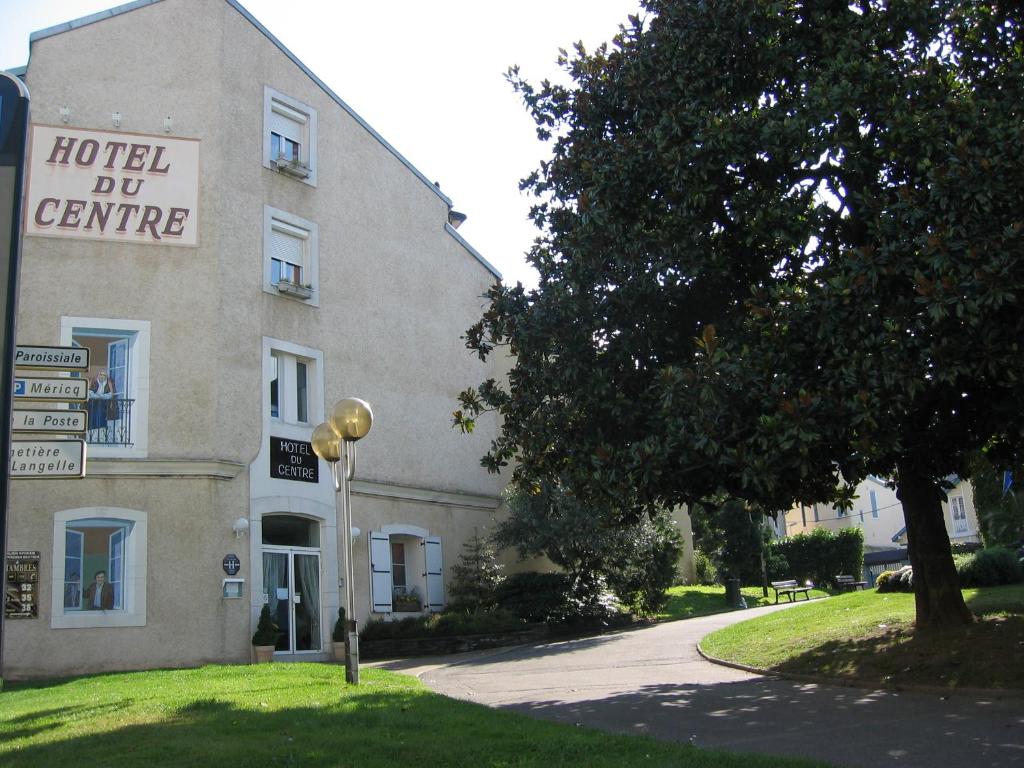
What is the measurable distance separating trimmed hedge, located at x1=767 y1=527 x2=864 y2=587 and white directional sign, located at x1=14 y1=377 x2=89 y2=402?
36.5 meters

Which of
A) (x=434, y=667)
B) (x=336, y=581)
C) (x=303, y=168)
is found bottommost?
(x=434, y=667)

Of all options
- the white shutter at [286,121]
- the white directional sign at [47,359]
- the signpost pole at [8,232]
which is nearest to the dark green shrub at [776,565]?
the white shutter at [286,121]

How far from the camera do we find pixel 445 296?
1005 inches

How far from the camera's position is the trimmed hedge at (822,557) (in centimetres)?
4000

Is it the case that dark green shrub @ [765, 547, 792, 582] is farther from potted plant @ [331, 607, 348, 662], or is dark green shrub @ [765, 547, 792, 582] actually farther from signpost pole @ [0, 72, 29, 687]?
signpost pole @ [0, 72, 29, 687]

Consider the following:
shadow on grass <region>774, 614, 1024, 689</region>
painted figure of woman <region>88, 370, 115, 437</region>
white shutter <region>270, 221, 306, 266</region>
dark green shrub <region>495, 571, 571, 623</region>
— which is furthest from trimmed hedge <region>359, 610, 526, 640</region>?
shadow on grass <region>774, 614, 1024, 689</region>

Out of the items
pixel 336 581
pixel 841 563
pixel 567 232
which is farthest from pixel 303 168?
pixel 841 563

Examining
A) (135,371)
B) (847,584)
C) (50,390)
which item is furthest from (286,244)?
(847,584)

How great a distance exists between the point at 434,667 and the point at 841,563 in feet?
91.9

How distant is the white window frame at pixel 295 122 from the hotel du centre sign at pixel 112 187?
5.98 ft

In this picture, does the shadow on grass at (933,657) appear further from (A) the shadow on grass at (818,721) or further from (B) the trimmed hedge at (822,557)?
(B) the trimmed hedge at (822,557)

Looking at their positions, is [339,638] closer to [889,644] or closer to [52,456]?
[889,644]

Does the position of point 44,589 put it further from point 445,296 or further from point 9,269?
point 9,269

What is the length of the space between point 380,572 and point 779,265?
12901mm
